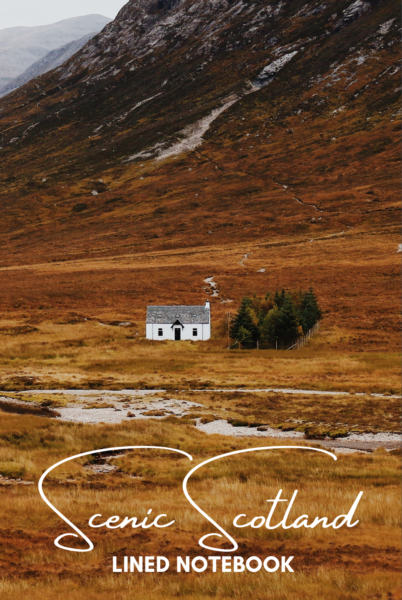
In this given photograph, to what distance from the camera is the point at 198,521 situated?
15.3 meters

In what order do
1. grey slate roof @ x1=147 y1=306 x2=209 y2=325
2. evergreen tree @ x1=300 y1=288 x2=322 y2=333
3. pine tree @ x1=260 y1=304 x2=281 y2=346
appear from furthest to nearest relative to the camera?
grey slate roof @ x1=147 y1=306 x2=209 y2=325 < evergreen tree @ x1=300 y1=288 x2=322 y2=333 < pine tree @ x1=260 y1=304 x2=281 y2=346

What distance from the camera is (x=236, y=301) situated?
102500 millimetres

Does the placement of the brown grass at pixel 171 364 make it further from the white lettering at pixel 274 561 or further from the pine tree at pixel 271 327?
the white lettering at pixel 274 561

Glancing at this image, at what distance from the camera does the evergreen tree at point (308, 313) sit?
8030cm

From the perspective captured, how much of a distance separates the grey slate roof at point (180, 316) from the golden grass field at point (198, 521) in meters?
52.2

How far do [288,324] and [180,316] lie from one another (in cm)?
1695

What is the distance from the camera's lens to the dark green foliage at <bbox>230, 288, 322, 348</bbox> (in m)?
75.6

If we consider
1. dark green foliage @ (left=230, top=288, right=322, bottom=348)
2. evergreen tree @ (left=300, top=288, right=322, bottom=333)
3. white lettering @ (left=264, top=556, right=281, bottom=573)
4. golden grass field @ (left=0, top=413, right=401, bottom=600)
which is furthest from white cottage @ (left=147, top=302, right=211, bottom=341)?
white lettering @ (left=264, top=556, right=281, bottom=573)

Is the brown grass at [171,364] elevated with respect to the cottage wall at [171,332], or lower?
lower

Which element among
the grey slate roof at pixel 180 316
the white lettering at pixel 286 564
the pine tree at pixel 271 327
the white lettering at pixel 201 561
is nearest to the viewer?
the white lettering at pixel 286 564

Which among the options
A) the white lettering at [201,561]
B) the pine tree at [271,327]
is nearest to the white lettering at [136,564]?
the white lettering at [201,561]

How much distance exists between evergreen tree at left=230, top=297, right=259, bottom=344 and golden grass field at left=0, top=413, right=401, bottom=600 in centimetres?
4828

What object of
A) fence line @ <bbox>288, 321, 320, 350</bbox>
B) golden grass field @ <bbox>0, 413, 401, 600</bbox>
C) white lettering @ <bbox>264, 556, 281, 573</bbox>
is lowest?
golden grass field @ <bbox>0, 413, 401, 600</bbox>

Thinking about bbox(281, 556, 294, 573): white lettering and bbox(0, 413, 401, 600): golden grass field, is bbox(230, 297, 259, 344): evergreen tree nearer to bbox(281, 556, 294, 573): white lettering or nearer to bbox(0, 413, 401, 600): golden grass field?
bbox(0, 413, 401, 600): golden grass field
